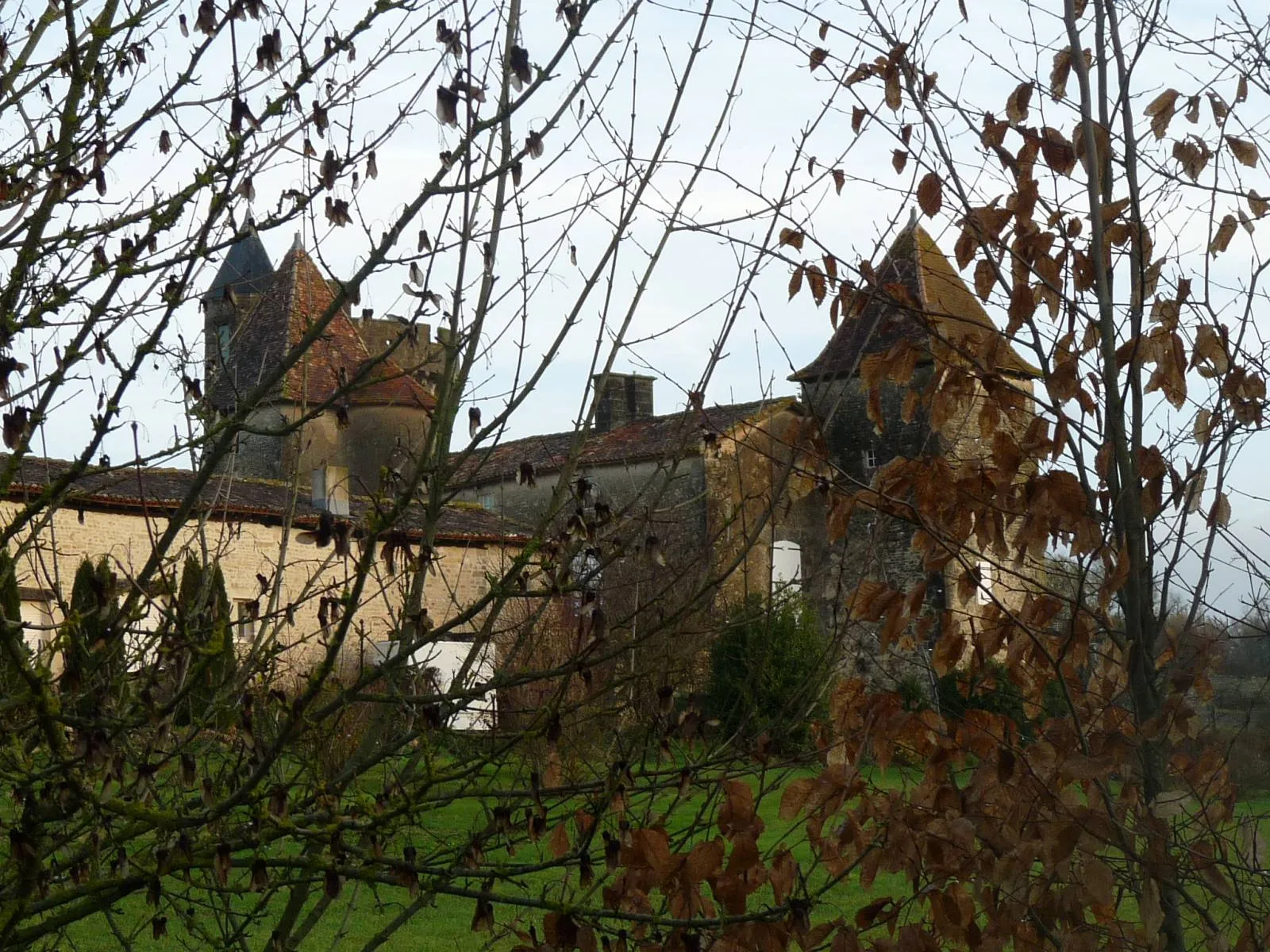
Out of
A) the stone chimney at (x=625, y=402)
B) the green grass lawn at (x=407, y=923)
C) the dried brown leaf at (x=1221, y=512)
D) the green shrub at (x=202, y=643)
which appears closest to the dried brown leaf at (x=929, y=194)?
the dried brown leaf at (x=1221, y=512)

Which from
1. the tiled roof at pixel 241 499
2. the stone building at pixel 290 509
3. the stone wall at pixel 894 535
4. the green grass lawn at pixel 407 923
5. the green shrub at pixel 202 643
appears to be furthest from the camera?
the tiled roof at pixel 241 499

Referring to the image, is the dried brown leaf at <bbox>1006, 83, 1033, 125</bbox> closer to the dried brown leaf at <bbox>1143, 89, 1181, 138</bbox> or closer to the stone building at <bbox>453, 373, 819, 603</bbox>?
the dried brown leaf at <bbox>1143, 89, 1181, 138</bbox>

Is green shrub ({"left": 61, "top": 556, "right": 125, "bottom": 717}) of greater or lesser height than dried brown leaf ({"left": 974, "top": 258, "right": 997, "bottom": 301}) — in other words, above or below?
below

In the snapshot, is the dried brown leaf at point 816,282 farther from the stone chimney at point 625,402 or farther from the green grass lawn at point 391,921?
the stone chimney at point 625,402

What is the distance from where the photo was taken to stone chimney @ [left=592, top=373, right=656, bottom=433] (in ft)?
92.5

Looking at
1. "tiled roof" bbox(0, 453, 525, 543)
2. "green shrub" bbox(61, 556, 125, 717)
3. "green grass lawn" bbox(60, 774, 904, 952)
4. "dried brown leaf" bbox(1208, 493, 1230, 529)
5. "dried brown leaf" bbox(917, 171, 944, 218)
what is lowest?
"green grass lawn" bbox(60, 774, 904, 952)

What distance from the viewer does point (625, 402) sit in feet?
94.5

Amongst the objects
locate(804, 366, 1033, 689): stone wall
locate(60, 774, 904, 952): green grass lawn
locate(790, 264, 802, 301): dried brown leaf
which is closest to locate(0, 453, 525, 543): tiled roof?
locate(804, 366, 1033, 689): stone wall

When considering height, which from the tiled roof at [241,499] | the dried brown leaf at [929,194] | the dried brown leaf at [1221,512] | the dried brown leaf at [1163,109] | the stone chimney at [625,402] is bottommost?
the dried brown leaf at [1221,512]

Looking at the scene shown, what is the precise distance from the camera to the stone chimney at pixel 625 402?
2819 cm

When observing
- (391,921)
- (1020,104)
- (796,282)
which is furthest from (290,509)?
(391,921)

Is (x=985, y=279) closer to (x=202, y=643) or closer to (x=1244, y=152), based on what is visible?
(x=1244, y=152)

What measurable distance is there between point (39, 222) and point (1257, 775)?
3804 millimetres

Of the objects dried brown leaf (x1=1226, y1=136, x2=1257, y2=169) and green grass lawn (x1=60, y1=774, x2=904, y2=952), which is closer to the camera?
dried brown leaf (x1=1226, y1=136, x2=1257, y2=169)
